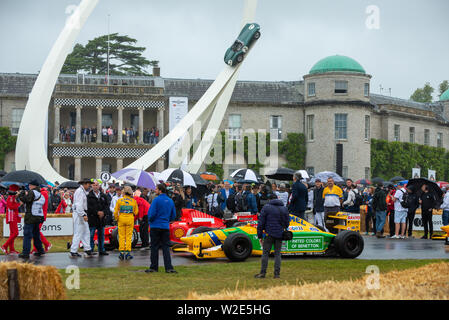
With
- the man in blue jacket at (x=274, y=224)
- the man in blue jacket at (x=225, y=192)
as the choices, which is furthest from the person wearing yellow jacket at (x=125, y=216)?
the man in blue jacket at (x=225, y=192)

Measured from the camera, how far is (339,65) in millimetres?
61969

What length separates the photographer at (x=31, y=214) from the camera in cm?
1788

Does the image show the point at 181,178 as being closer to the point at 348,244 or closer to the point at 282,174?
→ the point at 282,174

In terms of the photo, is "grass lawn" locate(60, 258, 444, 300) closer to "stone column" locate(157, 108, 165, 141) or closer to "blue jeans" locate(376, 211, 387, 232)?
"blue jeans" locate(376, 211, 387, 232)

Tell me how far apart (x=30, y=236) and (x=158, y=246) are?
4.30 m

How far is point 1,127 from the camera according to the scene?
58.6m

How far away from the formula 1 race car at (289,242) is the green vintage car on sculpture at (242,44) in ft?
75.9

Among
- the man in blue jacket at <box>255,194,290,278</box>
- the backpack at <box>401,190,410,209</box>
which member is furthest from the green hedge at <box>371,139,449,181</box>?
the man in blue jacket at <box>255,194,290,278</box>

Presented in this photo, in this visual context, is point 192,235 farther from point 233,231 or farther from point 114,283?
point 114,283

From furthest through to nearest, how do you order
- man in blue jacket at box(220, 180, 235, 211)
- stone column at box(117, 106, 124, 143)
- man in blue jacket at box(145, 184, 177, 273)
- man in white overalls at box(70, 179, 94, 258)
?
Answer: stone column at box(117, 106, 124, 143), man in blue jacket at box(220, 180, 235, 211), man in white overalls at box(70, 179, 94, 258), man in blue jacket at box(145, 184, 177, 273)

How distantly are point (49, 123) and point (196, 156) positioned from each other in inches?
966

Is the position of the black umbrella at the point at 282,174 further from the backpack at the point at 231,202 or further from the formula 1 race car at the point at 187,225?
the formula 1 race car at the point at 187,225

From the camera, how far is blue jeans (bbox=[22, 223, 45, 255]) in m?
17.8

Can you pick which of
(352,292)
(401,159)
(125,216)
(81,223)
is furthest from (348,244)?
(401,159)
